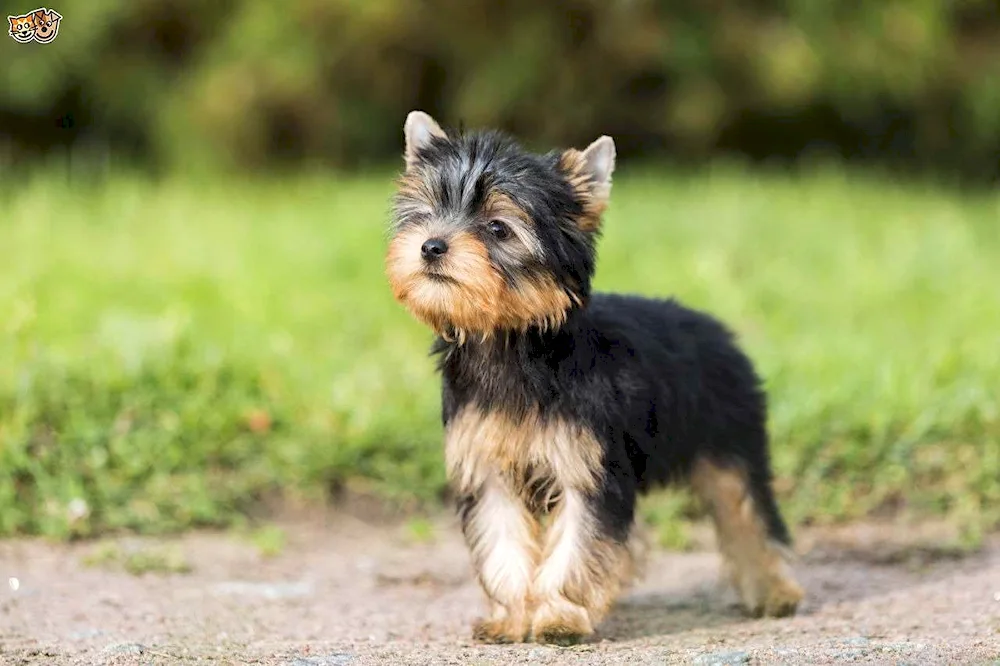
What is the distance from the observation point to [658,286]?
10555 millimetres

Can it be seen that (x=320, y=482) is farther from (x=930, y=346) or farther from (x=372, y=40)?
(x=372, y=40)

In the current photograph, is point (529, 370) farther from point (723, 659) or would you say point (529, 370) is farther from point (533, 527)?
point (723, 659)

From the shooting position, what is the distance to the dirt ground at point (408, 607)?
5.00m

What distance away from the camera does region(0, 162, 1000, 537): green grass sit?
25.3 feet

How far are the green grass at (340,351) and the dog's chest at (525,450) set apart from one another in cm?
258

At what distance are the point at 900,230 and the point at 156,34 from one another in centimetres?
787

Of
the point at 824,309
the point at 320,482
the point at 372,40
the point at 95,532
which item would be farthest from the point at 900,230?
the point at 95,532

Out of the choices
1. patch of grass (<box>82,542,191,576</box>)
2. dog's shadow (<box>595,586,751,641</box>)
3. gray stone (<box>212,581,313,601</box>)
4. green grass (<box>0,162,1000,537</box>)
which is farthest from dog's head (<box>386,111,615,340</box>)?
green grass (<box>0,162,1000,537</box>)

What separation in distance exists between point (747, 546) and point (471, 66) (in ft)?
31.8

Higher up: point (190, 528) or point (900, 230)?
point (900, 230)

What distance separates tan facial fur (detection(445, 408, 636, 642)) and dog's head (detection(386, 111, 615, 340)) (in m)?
0.40

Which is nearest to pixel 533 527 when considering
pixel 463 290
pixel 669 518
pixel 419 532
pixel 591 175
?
pixel 463 290

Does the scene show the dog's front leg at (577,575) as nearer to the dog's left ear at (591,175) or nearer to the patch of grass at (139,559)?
the dog's left ear at (591,175)

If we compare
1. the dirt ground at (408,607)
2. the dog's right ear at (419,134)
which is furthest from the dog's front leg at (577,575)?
the dog's right ear at (419,134)
